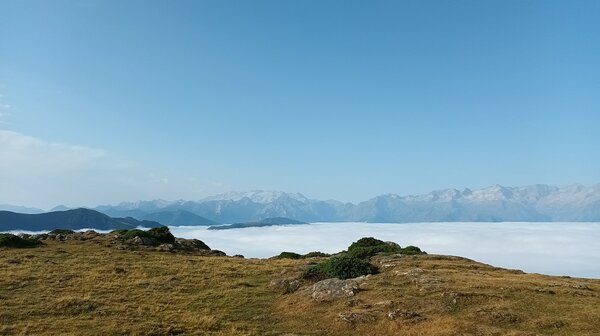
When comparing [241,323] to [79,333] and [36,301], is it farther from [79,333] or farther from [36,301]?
[36,301]

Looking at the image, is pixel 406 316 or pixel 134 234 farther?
pixel 134 234

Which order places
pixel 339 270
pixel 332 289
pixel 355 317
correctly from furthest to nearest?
pixel 339 270 → pixel 332 289 → pixel 355 317

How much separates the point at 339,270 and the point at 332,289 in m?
5.02

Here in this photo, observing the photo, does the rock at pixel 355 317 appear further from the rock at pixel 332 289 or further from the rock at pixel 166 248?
the rock at pixel 166 248

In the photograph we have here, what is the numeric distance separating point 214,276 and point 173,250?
20.9 meters

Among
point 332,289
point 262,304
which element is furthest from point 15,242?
point 332,289

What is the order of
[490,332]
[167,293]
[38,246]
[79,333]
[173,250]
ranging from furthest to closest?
[173,250]
[38,246]
[167,293]
[79,333]
[490,332]

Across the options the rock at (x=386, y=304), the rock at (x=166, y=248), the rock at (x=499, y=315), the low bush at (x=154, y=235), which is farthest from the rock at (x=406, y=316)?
the low bush at (x=154, y=235)

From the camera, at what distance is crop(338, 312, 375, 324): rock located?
23067 mm

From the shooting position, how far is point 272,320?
25.2 m

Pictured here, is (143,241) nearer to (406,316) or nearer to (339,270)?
(339,270)

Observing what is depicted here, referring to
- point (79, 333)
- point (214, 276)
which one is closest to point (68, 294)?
point (79, 333)

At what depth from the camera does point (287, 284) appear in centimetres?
3306

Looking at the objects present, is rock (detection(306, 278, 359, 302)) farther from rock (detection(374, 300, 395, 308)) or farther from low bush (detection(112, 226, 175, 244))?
low bush (detection(112, 226, 175, 244))
